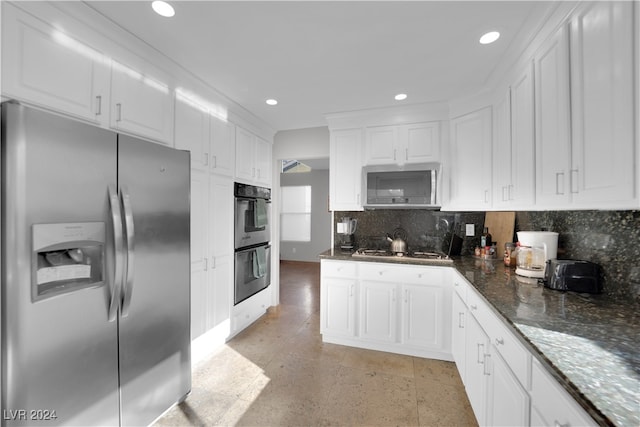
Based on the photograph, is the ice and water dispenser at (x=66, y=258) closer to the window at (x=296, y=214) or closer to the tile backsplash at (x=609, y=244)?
the tile backsplash at (x=609, y=244)

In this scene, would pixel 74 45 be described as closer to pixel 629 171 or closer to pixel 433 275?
pixel 629 171

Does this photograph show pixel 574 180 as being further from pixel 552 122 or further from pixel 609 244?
pixel 609 244

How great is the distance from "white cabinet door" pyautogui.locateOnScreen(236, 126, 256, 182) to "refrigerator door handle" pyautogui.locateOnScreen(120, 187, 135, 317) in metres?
1.52

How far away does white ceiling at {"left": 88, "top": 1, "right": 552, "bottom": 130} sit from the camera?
1.51 m

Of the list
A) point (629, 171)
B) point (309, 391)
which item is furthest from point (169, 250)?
point (629, 171)

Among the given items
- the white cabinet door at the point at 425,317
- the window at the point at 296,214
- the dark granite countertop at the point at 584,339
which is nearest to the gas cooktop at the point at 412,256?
the white cabinet door at the point at 425,317

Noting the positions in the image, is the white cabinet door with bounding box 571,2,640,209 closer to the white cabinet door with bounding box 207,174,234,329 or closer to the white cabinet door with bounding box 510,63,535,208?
the white cabinet door with bounding box 510,63,535,208

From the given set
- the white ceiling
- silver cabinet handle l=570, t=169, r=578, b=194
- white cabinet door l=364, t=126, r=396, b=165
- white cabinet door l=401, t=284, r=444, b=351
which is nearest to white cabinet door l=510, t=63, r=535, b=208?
the white ceiling

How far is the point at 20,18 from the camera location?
124 cm

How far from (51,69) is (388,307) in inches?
116

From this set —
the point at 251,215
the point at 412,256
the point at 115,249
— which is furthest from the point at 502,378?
the point at 251,215

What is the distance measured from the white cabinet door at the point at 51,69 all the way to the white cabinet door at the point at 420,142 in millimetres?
2613

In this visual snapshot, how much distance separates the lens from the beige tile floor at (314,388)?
182cm

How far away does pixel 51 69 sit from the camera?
1.36 meters
